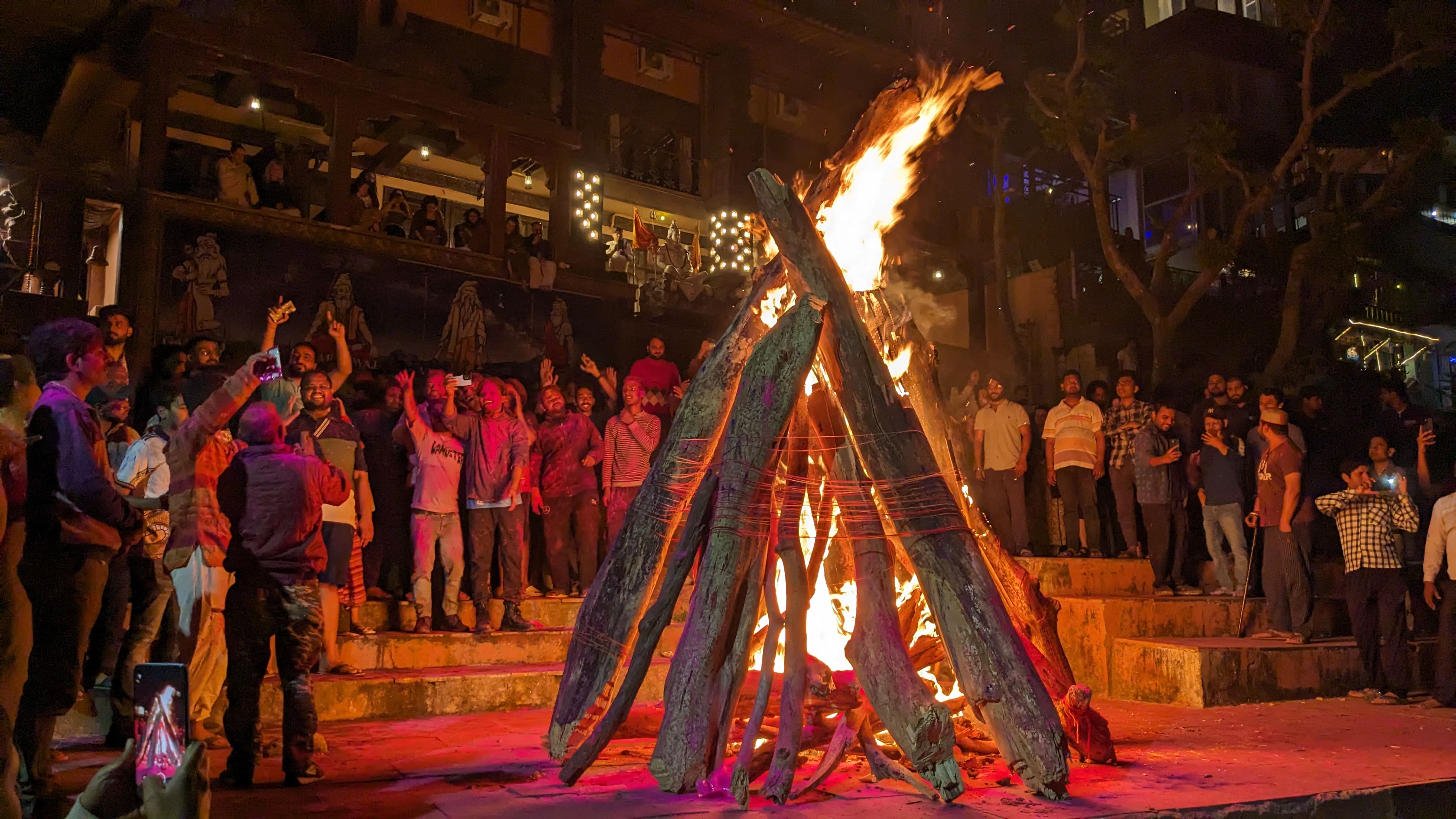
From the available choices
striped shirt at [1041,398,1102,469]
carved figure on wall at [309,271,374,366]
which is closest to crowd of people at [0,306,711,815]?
carved figure on wall at [309,271,374,366]

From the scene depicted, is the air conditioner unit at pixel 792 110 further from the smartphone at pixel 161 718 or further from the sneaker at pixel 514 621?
the smartphone at pixel 161 718

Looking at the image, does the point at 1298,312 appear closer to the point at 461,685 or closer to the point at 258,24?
the point at 461,685

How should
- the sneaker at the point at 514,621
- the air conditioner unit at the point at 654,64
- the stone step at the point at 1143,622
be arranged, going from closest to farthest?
the sneaker at the point at 514,621 < the stone step at the point at 1143,622 < the air conditioner unit at the point at 654,64

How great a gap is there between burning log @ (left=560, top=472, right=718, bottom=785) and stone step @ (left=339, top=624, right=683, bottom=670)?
297cm

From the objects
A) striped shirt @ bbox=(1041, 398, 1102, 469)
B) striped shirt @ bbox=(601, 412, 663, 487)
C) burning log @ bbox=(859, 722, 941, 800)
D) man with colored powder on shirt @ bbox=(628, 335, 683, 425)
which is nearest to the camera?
burning log @ bbox=(859, 722, 941, 800)

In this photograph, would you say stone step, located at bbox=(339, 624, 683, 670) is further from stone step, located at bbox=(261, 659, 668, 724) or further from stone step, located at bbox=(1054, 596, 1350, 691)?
stone step, located at bbox=(1054, 596, 1350, 691)

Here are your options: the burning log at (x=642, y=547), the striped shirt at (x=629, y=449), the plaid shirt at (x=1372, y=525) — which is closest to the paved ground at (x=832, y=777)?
the burning log at (x=642, y=547)

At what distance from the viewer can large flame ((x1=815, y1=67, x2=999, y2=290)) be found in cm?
662

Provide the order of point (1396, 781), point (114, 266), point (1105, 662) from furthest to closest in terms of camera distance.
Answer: point (114, 266)
point (1105, 662)
point (1396, 781)

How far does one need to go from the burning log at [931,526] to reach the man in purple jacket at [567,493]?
16.1 ft

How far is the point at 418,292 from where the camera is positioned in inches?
615

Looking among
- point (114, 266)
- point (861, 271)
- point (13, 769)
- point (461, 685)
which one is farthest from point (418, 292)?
point (13, 769)

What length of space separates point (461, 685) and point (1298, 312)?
49.7 ft

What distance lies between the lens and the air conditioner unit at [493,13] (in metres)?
18.0
